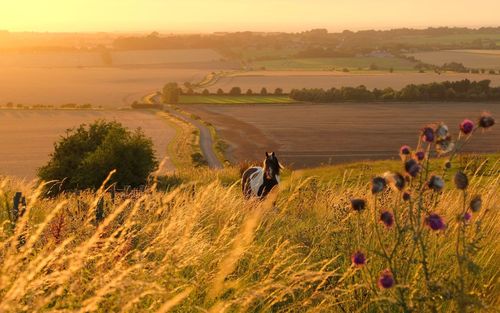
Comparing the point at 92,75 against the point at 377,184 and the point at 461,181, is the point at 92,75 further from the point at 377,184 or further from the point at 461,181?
the point at 461,181

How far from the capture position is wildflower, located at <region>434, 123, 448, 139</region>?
412 cm

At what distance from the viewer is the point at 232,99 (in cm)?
10006

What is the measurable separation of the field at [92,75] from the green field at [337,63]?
1682cm

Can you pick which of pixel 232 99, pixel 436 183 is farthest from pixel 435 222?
pixel 232 99

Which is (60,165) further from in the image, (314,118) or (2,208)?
(314,118)

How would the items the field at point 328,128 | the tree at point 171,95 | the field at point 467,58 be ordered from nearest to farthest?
the field at point 328,128
the tree at point 171,95
the field at point 467,58

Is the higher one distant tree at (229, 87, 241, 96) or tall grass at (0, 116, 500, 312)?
tall grass at (0, 116, 500, 312)

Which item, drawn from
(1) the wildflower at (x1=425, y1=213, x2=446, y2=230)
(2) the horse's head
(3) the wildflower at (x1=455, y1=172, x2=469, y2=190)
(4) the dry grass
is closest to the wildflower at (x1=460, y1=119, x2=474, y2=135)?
(3) the wildflower at (x1=455, y1=172, x2=469, y2=190)

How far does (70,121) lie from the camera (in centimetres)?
7681

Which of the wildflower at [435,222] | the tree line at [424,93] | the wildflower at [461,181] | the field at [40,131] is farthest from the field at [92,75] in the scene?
the wildflower at [435,222]

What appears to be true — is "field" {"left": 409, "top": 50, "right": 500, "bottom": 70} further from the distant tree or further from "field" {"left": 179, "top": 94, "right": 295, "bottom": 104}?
the distant tree

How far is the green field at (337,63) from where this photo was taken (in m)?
156

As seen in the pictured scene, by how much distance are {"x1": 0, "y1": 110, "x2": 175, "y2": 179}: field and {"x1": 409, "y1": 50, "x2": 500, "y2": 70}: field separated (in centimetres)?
9364

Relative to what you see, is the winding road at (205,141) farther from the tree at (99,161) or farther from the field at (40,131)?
the tree at (99,161)
